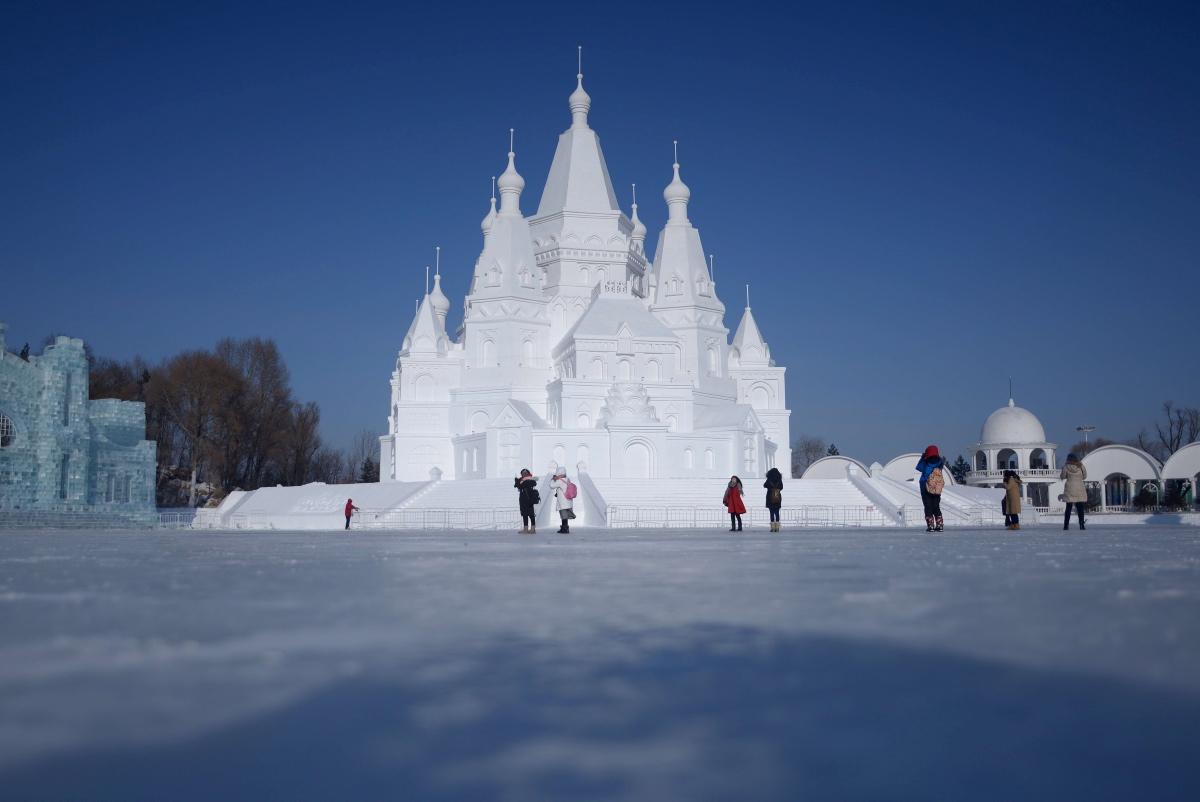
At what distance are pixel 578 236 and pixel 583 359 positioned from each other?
10.0 meters

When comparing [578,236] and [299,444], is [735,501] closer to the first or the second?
[578,236]

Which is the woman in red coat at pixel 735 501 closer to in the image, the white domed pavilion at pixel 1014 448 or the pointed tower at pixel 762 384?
the pointed tower at pixel 762 384

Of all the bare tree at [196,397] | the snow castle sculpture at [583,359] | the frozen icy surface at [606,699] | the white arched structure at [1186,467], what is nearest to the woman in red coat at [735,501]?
the frozen icy surface at [606,699]

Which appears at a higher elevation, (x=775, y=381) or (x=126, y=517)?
(x=775, y=381)

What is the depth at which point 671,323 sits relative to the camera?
Result: 50.4 metres

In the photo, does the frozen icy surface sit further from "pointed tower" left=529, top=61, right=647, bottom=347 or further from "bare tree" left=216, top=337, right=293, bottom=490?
"bare tree" left=216, top=337, right=293, bottom=490

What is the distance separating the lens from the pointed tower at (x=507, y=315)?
48000mm

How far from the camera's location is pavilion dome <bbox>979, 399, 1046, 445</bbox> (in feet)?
184

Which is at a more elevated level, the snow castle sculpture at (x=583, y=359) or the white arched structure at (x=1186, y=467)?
the snow castle sculpture at (x=583, y=359)

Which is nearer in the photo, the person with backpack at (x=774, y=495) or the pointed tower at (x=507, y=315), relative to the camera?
the person with backpack at (x=774, y=495)

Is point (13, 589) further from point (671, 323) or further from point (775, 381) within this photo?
point (775, 381)

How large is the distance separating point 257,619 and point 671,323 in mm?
47847

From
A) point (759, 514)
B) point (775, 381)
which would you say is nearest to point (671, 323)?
point (775, 381)

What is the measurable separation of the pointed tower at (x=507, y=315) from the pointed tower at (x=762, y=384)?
11.5 m
